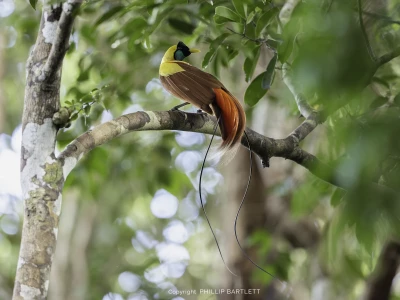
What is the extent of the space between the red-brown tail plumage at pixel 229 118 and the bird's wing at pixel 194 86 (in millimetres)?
25

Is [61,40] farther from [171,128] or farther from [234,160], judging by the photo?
[234,160]

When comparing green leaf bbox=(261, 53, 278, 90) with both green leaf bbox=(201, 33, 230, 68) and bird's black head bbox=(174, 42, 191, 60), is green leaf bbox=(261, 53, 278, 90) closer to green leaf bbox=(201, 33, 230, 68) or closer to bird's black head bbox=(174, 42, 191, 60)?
green leaf bbox=(201, 33, 230, 68)

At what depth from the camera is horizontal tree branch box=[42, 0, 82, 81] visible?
1476 mm

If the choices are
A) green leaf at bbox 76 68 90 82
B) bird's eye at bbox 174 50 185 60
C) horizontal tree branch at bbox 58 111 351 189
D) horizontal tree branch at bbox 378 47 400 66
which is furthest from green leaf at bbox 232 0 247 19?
green leaf at bbox 76 68 90 82

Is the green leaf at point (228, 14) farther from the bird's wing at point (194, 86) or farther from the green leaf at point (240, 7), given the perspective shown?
the bird's wing at point (194, 86)

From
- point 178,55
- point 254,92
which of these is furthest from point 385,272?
point 178,55

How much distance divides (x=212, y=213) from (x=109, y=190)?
3.40 ft

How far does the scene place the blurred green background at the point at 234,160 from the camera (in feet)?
1.95

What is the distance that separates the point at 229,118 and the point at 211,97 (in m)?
0.09

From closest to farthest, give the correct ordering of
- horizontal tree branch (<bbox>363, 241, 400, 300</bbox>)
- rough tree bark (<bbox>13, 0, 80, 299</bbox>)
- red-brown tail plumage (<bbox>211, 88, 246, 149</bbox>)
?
rough tree bark (<bbox>13, 0, 80, 299</bbox>) → red-brown tail plumage (<bbox>211, 88, 246, 149</bbox>) → horizontal tree branch (<bbox>363, 241, 400, 300</bbox>)

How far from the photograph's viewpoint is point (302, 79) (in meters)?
0.54

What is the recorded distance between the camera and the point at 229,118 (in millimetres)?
1653

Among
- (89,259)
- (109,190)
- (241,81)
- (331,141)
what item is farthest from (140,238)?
(331,141)

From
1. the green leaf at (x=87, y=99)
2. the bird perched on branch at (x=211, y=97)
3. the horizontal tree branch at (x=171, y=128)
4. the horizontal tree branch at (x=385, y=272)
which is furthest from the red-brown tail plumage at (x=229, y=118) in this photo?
the horizontal tree branch at (x=385, y=272)
